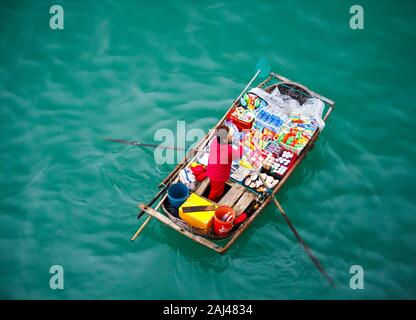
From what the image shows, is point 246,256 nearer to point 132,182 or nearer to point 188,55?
point 132,182

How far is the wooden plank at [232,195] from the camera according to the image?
246 inches

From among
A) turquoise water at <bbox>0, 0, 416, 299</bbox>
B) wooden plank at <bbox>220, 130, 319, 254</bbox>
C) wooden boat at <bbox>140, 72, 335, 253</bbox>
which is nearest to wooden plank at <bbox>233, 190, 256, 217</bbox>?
wooden boat at <bbox>140, 72, 335, 253</bbox>

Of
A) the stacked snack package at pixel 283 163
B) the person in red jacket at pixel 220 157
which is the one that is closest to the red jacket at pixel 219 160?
the person in red jacket at pixel 220 157

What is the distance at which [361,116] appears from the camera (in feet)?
27.5

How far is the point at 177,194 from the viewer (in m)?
6.14

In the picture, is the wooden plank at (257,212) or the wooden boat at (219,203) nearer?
the wooden plank at (257,212)

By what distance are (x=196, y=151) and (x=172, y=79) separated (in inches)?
114

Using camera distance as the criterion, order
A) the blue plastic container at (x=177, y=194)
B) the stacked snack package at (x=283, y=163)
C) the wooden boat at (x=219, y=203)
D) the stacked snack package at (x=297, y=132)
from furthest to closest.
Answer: the stacked snack package at (x=297, y=132) < the stacked snack package at (x=283, y=163) < the blue plastic container at (x=177, y=194) < the wooden boat at (x=219, y=203)

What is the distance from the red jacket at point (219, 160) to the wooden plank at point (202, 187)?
46cm

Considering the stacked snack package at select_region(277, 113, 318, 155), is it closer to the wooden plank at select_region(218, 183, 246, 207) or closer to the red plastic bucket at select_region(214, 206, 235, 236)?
the wooden plank at select_region(218, 183, 246, 207)

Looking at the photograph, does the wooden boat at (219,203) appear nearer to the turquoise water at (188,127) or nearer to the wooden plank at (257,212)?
the wooden plank at (257,212)

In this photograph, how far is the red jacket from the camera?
18.0ft

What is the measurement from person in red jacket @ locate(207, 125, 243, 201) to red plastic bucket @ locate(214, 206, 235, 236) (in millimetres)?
495

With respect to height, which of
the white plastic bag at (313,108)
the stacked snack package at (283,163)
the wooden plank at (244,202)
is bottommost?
the wooden plank at (244,202)
